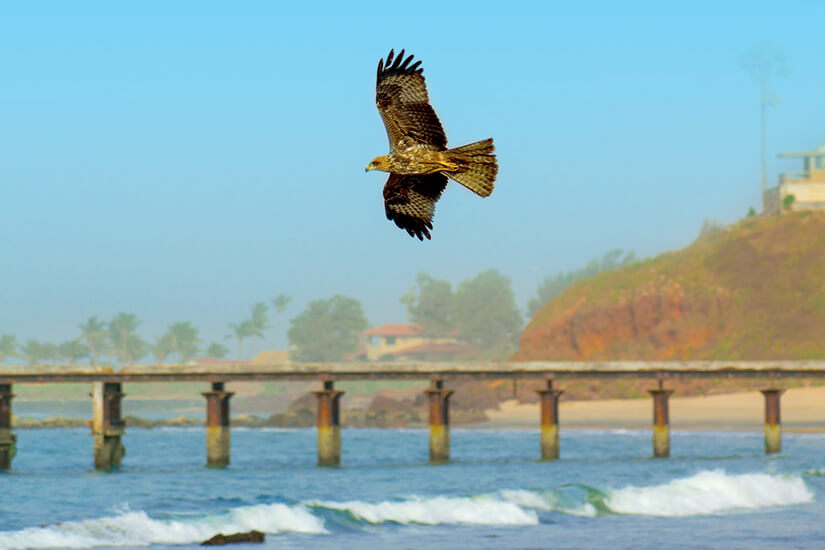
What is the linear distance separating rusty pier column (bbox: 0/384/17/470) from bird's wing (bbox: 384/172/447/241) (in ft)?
136

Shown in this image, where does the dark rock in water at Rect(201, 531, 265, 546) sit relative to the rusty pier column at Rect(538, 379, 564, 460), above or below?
below

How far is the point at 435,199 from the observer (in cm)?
1034

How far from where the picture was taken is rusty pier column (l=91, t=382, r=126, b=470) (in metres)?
49.8

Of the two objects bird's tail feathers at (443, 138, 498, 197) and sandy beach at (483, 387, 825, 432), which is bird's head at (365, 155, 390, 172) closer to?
bird's tail feathers at (443, 138, 498, 197)

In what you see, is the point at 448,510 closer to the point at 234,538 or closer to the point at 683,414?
the point at 234,538

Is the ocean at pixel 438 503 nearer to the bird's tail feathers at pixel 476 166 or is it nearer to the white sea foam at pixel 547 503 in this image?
the white sea foam at pixel 547 503

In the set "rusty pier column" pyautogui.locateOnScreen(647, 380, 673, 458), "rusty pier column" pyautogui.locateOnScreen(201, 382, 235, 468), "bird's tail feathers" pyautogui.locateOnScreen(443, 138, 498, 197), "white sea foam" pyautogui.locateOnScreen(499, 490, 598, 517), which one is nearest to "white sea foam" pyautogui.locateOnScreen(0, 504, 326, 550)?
"white sea foam" pyautogui.locateOnScreen(499, 490, 598, 517)

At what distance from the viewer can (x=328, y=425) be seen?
50.9m

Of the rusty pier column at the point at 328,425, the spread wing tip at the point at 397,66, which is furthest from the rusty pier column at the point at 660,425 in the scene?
the spread wing tip at the point at 397,66

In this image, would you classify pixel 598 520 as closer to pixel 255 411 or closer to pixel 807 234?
pixel 807 234

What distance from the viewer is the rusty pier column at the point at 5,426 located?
48812 millimetres

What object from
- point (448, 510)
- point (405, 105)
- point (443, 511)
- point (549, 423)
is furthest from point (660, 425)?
point (405, 105)

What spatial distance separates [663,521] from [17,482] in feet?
81.4

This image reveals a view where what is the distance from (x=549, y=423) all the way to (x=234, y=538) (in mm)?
23886
